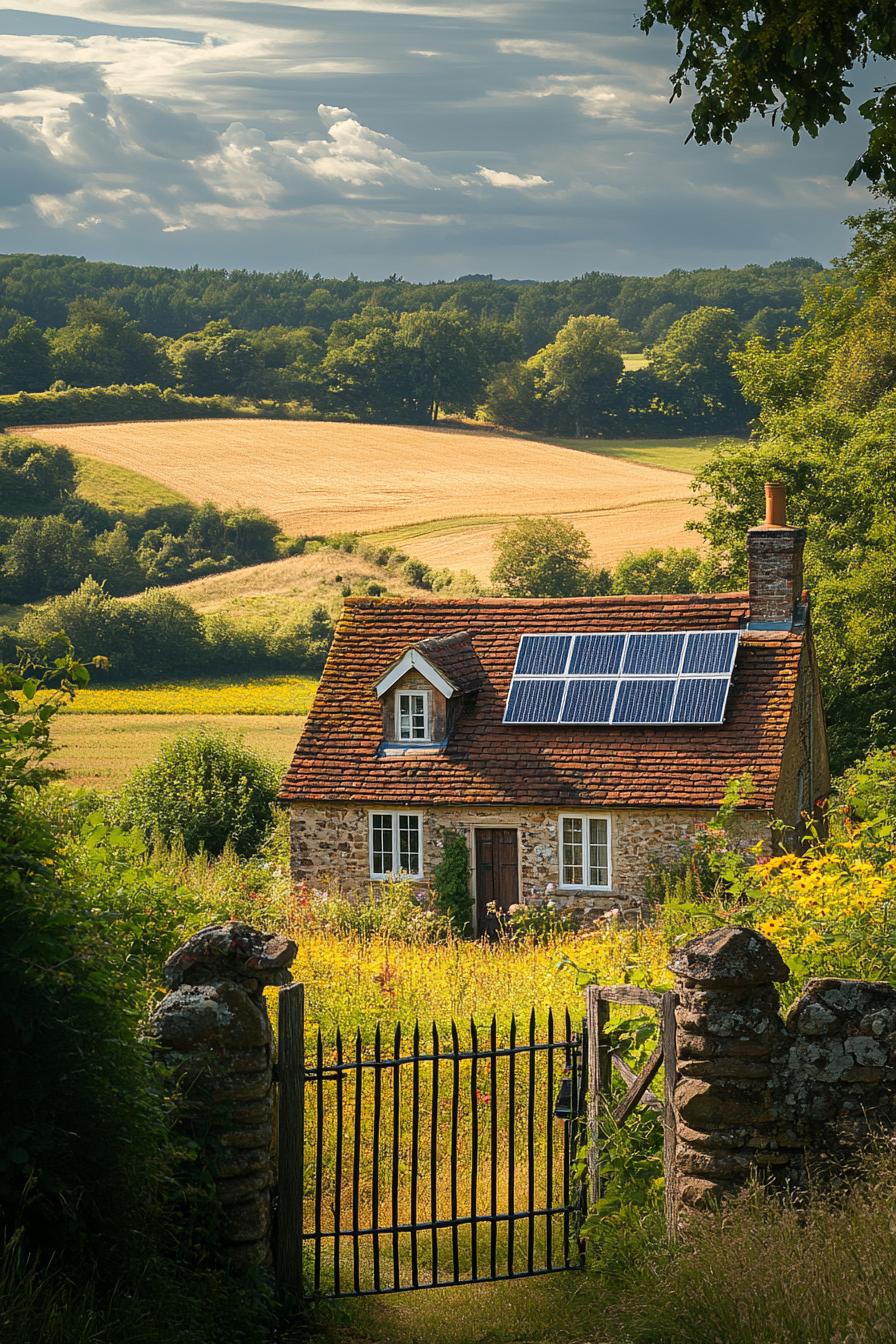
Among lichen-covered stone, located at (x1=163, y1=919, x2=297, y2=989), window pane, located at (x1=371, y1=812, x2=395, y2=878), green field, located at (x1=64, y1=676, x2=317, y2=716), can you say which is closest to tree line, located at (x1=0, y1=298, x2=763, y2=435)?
green field, located at (x1=64, y1=676, x2=317, y2=716)

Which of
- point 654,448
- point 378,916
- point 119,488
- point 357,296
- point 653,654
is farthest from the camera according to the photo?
point 357,296

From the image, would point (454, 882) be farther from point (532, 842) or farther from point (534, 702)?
point (534, 702)

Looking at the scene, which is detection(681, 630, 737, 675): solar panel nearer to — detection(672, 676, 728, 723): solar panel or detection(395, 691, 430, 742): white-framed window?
detection(672, 676, 728, 723): solar panel

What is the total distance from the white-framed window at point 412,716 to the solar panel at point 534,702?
1457 millimetres

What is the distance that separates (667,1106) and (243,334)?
3352 inches

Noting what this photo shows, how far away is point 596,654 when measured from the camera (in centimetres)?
2680

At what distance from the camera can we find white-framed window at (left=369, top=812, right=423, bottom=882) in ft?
84.4

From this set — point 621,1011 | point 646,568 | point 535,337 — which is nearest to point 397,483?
point 646,568

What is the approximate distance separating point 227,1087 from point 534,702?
1876 centimetres

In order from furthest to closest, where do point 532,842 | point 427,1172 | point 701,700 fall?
point 701,700
point 532,842
point 427,1172

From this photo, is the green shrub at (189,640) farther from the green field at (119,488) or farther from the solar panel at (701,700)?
the solar panel at (701,700)

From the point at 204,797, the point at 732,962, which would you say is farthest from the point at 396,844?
the point at 732,962

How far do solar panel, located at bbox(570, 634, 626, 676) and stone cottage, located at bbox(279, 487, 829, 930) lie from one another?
4cm

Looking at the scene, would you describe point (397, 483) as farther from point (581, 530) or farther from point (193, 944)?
point (193, 944)
